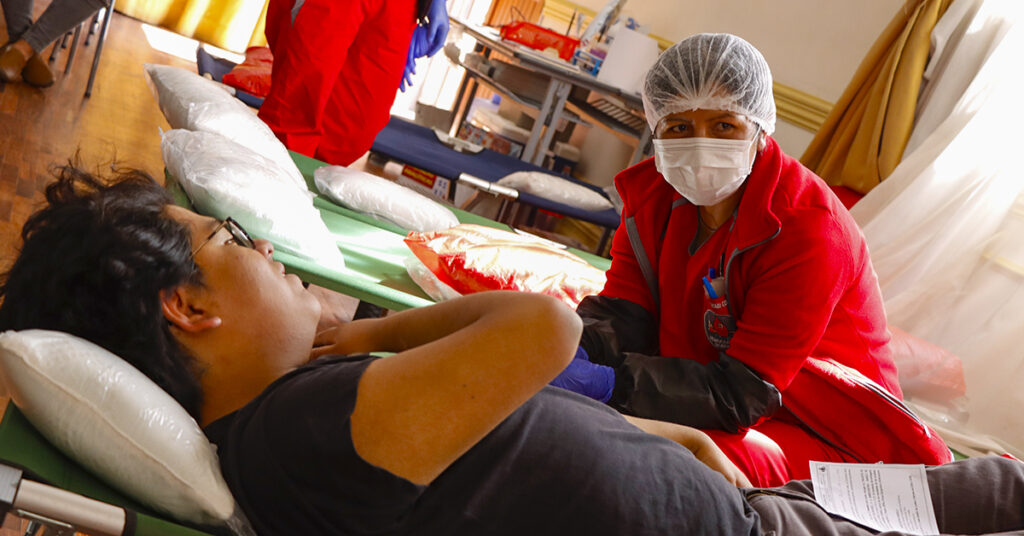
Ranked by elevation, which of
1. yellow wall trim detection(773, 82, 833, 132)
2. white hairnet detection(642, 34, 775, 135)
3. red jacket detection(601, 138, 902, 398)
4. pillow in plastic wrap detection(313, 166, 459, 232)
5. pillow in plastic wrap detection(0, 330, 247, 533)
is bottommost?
pillow in plastic wrap detection(313, 166, 459, 232)

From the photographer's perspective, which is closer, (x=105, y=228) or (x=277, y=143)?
(x=105, y=228)

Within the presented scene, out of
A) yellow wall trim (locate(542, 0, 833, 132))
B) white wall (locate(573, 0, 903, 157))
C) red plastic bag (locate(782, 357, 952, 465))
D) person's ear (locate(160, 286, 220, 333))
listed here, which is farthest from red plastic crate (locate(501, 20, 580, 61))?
person's ear (locate(160, 286, 220, 333))

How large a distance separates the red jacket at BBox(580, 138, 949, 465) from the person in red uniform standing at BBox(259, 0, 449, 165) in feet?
5.08

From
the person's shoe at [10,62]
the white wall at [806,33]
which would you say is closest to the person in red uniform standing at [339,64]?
the person's shoe at [10,62]

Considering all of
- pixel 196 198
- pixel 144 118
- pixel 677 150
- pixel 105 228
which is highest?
pixel 677 150

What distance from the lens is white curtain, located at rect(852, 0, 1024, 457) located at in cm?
267

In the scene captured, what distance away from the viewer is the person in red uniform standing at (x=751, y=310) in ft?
4.99

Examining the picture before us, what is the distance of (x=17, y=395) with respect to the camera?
933mm

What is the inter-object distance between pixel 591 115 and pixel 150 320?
3.76 metres

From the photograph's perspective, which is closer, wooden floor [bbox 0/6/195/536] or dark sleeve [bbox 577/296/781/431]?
dark sleeve [bbox 577/296/781/431]

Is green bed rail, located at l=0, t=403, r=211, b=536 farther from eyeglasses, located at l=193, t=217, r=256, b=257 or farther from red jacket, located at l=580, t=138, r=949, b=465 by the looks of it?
red jacket, located at l=580, t=138, r=949, b=465

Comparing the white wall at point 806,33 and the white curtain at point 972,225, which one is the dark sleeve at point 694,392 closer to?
the white curtain at point 972,225

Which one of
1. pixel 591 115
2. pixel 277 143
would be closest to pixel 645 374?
pixel 277 143

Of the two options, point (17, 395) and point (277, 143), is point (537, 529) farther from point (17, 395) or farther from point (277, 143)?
point (277, 143)
